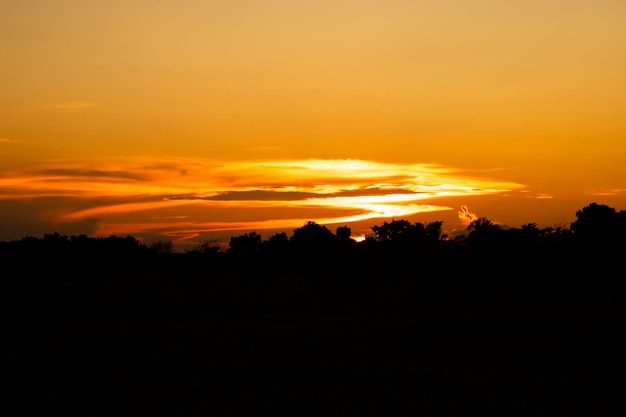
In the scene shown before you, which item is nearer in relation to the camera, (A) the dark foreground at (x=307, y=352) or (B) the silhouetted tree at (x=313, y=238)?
(A) the dark foreground at (x=307, y=352)

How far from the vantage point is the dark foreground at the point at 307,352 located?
1480cm

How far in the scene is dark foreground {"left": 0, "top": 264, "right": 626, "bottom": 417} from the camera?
14.8 m

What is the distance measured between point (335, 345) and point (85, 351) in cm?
694

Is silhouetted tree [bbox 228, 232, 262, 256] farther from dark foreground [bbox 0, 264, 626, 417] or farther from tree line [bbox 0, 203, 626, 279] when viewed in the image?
dark foreground [bbox 0, 264, 626, 417]

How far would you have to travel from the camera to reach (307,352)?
70.6 ft

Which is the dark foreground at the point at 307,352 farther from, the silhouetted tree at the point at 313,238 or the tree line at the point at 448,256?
the silhouetted tree at the point at 313,238

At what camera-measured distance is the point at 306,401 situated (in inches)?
587

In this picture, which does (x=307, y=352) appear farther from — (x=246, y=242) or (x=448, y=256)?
(x=246, y=242)

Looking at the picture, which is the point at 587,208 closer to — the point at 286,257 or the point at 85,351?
the point at 286,257

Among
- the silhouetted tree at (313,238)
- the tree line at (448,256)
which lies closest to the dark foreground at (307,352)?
the tree line at (448,256)

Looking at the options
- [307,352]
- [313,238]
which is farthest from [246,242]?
[307,352]

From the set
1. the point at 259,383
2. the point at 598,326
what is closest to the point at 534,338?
the point at 598,326

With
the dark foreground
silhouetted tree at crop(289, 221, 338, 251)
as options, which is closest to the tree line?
the dark foreground

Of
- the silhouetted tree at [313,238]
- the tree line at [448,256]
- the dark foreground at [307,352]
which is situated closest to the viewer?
the dark foreground at [307,352]
